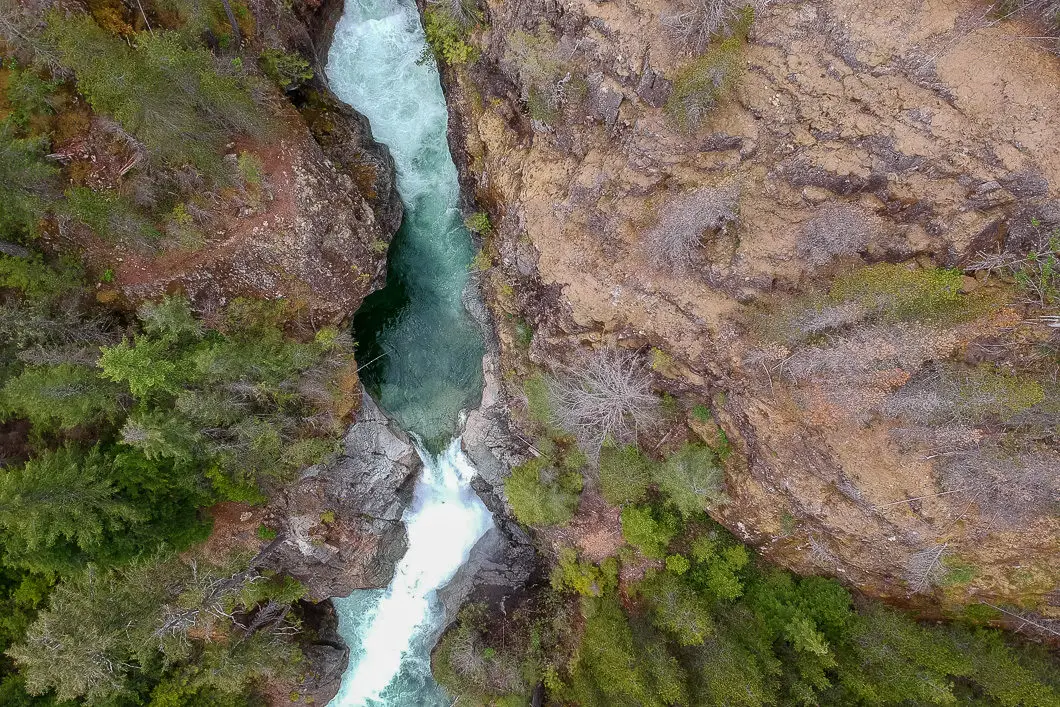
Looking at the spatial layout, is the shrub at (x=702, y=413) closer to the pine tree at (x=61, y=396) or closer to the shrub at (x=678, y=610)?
the shrub at (x=678, y=610)

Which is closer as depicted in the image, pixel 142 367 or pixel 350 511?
pixel 142 367

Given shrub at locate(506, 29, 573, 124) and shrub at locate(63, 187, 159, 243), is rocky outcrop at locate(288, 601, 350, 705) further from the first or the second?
shrub at locate(506, 29, 573, 124)

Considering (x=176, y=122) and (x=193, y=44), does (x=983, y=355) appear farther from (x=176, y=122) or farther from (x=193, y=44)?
(x=193, y=44)

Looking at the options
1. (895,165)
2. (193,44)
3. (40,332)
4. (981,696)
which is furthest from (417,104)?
(981,696)

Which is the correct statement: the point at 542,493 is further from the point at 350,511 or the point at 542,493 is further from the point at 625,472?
the point at 350,511

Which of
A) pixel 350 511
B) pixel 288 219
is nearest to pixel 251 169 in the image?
pixel 288 219

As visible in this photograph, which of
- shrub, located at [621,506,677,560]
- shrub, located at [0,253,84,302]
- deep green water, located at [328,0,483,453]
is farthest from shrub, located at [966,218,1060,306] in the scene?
shrub, located at [0,253,84,302]

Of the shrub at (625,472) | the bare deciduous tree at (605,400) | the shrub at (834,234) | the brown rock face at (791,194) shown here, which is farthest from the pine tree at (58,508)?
the shrub at (834,234)
